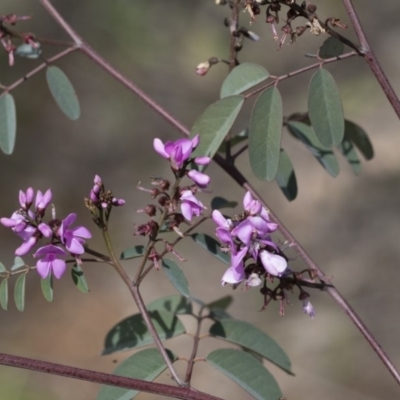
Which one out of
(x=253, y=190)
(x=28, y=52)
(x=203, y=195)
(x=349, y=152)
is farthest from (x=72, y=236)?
(x=203, y=195)

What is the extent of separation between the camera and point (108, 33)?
203 inches

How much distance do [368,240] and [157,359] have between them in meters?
3.20

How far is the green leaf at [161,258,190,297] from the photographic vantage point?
1160 mm

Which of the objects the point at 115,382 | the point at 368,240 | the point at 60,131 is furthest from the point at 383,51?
the point at 115,382

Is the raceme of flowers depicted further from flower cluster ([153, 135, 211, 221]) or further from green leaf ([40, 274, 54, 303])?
green leaf ([40, 274, 54, 303])

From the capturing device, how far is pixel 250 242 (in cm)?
99

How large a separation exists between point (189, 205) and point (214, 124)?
23 centimetres

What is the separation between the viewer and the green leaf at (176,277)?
1.16 metres

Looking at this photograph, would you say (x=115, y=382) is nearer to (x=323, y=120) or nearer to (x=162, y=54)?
(x=323, y=120)

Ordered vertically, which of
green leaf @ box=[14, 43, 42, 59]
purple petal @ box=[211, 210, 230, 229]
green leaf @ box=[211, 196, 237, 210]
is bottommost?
purple petal @ box=[211, 210, 230, 229]

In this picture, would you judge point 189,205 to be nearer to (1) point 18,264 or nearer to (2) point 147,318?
(2) point 147,318

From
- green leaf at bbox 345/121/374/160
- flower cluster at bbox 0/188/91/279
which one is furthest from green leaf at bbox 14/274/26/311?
green leaf at bbox 345/121/374/160

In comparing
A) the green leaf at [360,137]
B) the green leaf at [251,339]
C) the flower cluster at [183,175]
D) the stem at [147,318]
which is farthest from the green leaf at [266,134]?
the green leaf at [360,137]

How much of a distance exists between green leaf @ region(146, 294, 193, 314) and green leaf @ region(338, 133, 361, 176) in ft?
1.64
